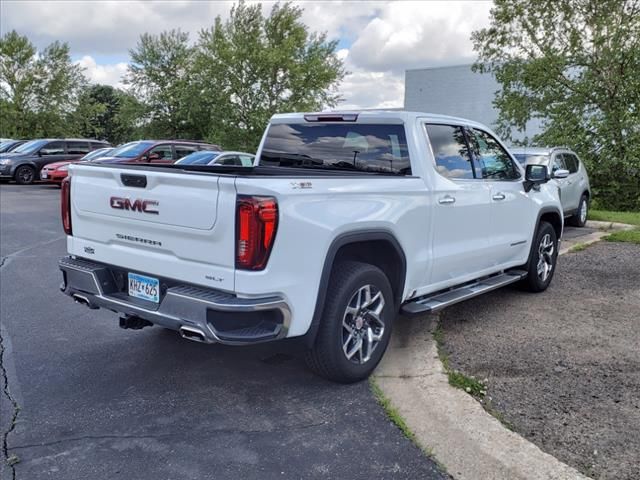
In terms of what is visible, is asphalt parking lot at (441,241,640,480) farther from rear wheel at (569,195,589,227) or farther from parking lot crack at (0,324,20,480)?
rear wheel at (569,195,589,227)

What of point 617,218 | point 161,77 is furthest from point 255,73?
point 617,218

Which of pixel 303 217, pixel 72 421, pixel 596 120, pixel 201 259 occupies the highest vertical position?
pixel 596 120

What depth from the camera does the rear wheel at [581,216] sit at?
12523 mm

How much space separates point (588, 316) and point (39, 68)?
37344 millimetres

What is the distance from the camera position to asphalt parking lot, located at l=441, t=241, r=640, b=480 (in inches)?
131

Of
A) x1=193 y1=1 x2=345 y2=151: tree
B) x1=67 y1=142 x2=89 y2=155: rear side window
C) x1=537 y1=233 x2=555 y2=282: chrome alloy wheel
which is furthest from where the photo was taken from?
x1=193 y1=1 x2=345 y2=151: tree

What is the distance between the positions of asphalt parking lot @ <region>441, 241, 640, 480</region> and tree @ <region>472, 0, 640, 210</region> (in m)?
11.2

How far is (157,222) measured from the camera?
3.66 metres

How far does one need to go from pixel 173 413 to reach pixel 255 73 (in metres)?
29.5

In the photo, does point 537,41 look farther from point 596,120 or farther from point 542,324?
point 542,324

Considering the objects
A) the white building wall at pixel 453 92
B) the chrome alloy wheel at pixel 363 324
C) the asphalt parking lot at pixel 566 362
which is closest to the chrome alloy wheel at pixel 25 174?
the asphalt parking lot at pixel 566 362

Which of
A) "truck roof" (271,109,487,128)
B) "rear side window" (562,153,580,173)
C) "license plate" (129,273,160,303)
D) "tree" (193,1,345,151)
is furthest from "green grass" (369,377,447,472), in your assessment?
"tree" (193,1,345,151)

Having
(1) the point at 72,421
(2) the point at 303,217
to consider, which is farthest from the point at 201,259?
(1) the point at 72,421

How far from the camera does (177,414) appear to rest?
3.68 metres
